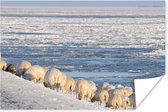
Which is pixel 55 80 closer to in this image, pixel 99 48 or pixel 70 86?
pixel 70 86

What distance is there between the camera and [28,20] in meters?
19.6

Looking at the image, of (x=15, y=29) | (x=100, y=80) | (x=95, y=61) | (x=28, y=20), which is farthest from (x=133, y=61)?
(x=28, y=20)

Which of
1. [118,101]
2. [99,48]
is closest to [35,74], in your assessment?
[118,101]

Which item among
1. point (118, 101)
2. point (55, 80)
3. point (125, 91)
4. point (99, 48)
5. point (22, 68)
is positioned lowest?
point (118, 101)

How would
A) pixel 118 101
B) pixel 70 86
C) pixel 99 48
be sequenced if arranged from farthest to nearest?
pixel 99 48 → pixel 70 86 → pixel 118 101

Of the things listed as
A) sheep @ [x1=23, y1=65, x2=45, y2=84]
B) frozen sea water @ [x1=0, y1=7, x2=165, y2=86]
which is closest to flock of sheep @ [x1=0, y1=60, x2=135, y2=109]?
sheep @ [x1=23, y1=65, x2=45, y2=84]

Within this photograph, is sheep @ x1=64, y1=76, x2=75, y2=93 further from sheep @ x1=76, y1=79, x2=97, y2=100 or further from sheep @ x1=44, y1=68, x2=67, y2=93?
sheep @ x1=76, y1=79, x2=97, y2=100

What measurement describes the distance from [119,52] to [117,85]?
333cm

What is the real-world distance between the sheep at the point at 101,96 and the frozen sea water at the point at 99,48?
99 cm

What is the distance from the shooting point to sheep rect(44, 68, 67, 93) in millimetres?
7191

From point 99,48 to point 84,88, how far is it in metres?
5.47

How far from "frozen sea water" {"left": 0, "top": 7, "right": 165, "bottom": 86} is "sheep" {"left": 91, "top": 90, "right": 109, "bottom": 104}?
3.26 feet

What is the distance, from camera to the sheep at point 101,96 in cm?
650

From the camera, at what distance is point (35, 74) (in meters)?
7.69
